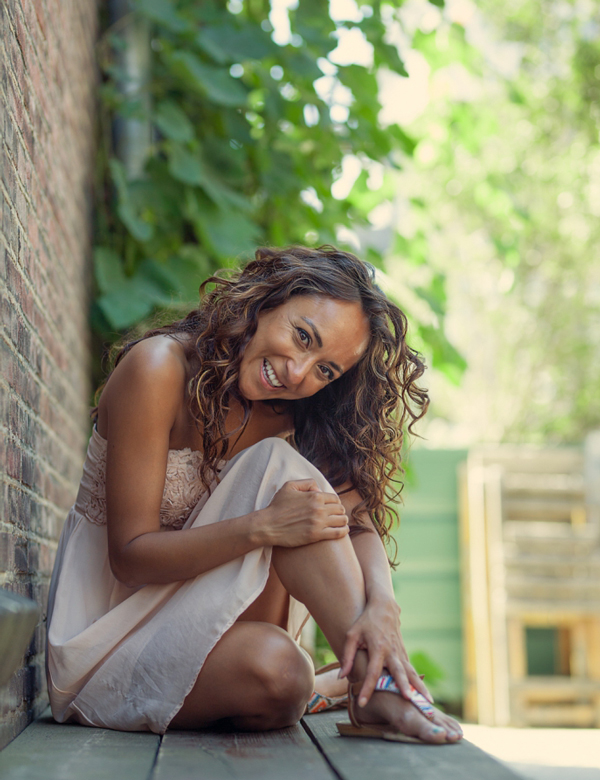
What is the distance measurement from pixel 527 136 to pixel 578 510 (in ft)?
23.7

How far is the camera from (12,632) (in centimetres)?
89

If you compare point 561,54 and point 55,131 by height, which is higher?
point 561,54

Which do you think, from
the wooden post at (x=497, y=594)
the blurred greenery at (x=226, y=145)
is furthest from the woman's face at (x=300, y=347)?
the wooden post at (x=497, y=594)

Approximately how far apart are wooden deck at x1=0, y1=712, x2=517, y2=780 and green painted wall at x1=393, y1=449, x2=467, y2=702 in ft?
13.3

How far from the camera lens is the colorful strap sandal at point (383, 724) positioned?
1325 millimetres

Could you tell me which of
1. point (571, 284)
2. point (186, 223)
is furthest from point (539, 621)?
point (571, 284)

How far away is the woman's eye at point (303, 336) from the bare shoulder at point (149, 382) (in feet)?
0.83

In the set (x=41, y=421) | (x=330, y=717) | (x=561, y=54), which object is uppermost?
(x=561, y=54)

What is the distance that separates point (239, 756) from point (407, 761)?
0.27 meters

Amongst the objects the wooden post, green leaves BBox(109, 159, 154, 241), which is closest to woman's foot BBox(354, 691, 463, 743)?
green leaves BBox(109, 159, 154, 241)

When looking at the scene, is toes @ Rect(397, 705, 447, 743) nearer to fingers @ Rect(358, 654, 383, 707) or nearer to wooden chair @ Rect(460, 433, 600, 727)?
fingers @ Rect(358, 654, 383, 707)

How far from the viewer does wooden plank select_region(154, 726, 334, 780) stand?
1.11 m

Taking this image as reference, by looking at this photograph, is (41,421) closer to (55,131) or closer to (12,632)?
(55,131)

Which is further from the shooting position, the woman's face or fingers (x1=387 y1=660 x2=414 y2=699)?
the woman's face
